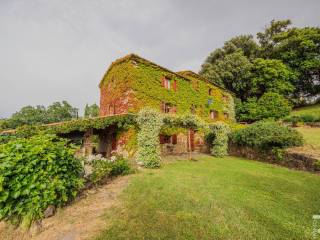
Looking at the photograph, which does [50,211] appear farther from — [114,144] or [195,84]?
[195,84]

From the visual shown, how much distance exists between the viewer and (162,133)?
52.1 feet

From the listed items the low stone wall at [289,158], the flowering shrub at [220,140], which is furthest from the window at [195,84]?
the low stone wall at [289,158]

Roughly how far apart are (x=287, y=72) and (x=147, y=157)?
28506 millimetres

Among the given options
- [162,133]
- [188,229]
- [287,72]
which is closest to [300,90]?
[287,72]

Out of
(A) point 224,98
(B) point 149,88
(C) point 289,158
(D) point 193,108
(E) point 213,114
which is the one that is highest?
(A) point 224,98

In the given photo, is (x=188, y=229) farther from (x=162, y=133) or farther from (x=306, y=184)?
(x=162, y=133)

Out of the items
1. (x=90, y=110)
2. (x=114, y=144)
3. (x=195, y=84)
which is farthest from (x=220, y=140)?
(x=90, y=110)

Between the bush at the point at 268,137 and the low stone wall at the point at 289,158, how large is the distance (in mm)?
523

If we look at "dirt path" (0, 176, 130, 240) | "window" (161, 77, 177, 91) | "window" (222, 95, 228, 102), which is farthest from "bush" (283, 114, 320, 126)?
"dirt path" (0, 176, 130, 240)

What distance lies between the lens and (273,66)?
2616 centimetres

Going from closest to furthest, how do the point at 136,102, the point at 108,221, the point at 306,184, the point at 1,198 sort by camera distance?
the point at 1,198 < the point at 108,221 < the point at 306,184 < the point at 136,102

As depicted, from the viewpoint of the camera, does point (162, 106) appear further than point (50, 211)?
Yes

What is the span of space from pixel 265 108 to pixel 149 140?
21975mm

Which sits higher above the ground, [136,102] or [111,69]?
[111,69]
